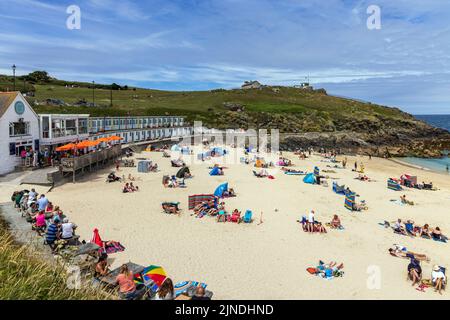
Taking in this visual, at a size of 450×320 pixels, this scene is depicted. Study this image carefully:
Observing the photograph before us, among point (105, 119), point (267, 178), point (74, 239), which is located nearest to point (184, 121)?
point (105, 119)

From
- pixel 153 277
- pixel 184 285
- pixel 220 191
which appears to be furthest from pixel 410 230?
pixel 153 277

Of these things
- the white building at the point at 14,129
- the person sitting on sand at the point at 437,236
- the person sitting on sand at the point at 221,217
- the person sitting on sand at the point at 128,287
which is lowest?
the person sitting on sand at the point at 437,236

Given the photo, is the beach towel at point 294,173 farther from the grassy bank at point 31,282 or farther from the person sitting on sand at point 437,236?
the grassy bank at point 31,282

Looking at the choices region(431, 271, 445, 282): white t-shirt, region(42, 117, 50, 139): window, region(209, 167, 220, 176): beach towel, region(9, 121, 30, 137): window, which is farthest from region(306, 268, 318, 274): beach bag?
region(42, 117, 50, 139): window

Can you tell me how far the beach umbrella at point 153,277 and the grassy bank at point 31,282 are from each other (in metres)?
3.54

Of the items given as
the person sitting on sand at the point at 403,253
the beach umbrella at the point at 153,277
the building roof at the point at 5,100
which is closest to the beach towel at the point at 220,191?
the person sitting on sand at the point at 403,253

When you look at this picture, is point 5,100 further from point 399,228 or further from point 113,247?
point 399,228

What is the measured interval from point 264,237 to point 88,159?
1688 centimetres

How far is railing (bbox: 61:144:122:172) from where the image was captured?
22873 mm

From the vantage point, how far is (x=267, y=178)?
28.9 m

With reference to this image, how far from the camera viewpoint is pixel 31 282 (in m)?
5.14

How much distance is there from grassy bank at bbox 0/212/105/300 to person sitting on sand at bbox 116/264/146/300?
2756 mm

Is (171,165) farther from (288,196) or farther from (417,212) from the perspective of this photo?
(417,212)

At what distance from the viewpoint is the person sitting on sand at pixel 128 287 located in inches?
344
